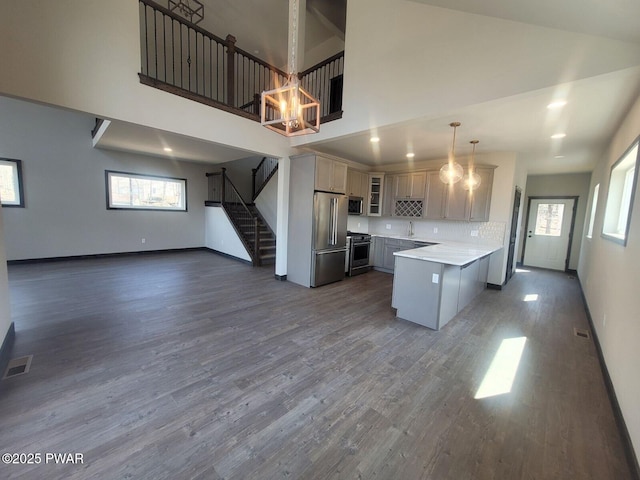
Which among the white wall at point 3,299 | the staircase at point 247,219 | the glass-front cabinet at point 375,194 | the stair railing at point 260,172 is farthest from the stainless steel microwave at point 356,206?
the white wall at point 3,299

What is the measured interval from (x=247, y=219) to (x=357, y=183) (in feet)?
11.3

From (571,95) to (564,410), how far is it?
9.30ft

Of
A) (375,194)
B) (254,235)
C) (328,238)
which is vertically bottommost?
(254,235)

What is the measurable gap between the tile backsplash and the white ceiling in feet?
4.87

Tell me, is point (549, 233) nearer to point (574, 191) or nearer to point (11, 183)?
point (574, 191)

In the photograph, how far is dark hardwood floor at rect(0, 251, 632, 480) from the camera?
58.9 inches

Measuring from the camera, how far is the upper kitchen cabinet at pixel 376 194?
21.0 ft

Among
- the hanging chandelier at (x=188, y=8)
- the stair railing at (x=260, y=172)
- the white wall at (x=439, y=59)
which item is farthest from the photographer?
the stair railing at (x=260, y=172)

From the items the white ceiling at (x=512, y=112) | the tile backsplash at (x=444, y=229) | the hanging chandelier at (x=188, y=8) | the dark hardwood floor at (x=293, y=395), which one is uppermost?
the hanging chandelier at (x=188, y=8)

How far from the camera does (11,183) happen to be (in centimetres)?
535

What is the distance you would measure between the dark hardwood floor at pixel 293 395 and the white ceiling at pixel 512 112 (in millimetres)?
2628

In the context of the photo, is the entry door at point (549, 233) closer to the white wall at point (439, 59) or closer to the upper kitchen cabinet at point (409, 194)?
the upper kitchen cabinet at point (409, 194)

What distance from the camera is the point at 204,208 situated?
813 cm

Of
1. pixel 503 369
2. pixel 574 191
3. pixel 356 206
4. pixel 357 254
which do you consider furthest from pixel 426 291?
pixel 574 191
